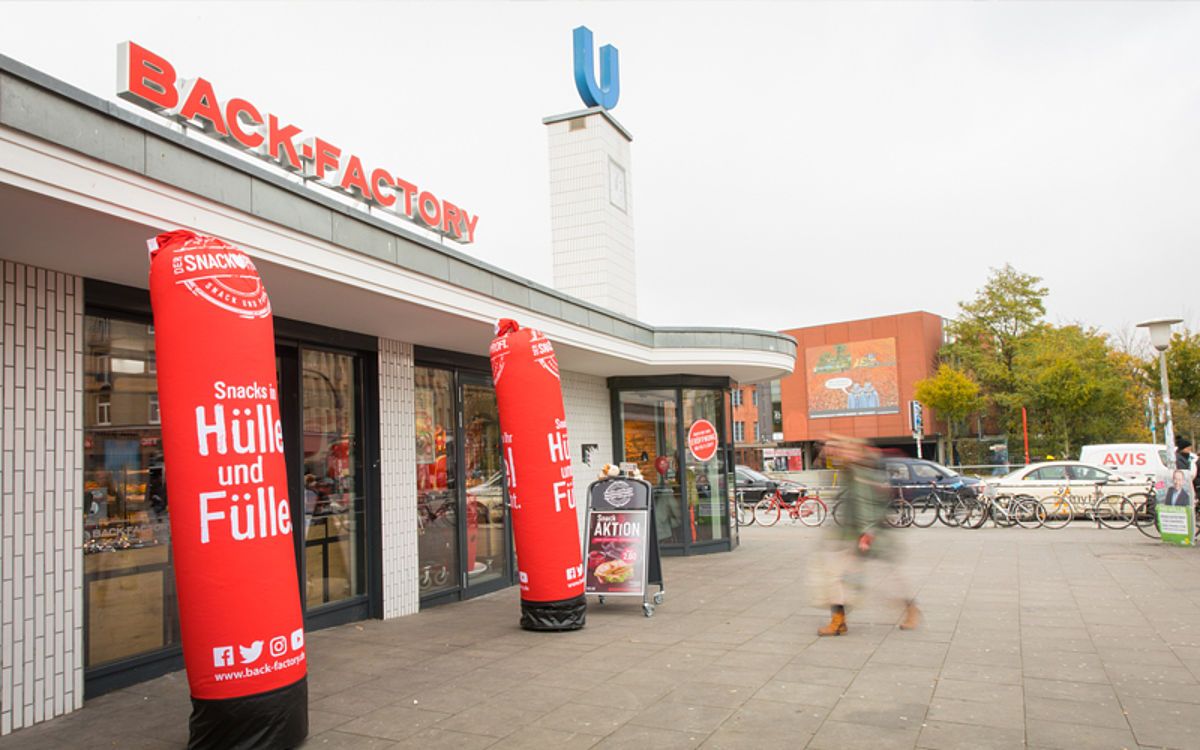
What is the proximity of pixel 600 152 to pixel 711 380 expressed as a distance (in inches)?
180

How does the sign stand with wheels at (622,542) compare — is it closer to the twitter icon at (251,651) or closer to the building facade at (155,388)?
the building facade at (155,388)

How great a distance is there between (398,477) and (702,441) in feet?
19.4

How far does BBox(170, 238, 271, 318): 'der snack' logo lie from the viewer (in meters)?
4.20

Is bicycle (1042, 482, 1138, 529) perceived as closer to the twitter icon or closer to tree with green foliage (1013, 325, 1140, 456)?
the twitter icon

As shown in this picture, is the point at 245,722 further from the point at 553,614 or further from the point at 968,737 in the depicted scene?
the point at 968,737

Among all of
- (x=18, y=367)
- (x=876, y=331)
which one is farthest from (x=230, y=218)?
(x=876, y=331)

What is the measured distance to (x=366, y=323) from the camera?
7805mm

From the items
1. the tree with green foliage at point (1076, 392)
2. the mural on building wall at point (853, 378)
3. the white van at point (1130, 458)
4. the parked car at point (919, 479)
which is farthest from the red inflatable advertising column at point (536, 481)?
the mural on building wall at point (853, 378)

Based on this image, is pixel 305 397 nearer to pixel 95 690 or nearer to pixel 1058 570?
pixel 95 690

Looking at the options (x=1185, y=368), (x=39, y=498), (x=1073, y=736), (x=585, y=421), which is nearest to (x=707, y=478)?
(x=585, y=421)

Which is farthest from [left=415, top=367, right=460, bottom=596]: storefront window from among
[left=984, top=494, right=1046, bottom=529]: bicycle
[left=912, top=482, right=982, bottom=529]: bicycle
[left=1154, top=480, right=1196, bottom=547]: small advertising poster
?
[left=984, top=494, right=1046, bottom=529]: bicycle

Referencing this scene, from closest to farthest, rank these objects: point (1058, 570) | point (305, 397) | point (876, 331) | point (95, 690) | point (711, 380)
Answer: point (95, 690), point (305, 397), point (1058, 570), point (711, 380), point (876, 331)

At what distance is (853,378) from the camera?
168 ft

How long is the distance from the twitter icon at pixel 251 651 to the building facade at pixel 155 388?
3.06ft
